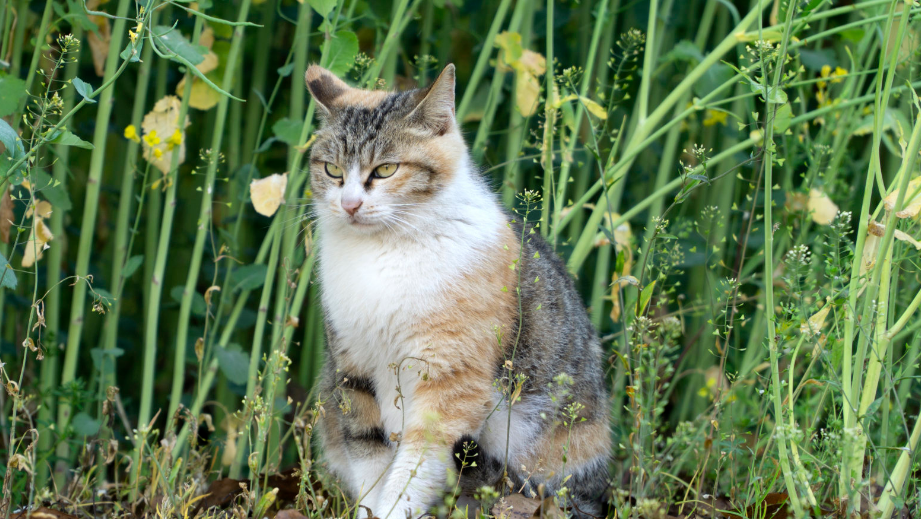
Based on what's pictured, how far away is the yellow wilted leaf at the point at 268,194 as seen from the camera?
7.76ft

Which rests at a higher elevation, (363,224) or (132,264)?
(363,224)

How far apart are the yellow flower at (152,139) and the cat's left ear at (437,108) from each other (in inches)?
31.7

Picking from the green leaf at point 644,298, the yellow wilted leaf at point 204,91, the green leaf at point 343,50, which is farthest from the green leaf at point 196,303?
the green leaf at point 644,298

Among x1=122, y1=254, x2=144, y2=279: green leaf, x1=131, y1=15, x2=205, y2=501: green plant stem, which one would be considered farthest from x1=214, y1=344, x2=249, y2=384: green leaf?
x1=122, y1=254, x2=144, y2=279: green leaf

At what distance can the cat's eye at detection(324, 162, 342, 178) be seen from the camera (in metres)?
2.27

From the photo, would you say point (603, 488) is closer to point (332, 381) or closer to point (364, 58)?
point (332, 381)

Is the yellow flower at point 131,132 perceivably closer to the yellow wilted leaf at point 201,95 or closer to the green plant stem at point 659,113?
the yellow wilted leaf at point 201,95

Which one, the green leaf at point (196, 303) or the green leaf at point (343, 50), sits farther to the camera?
the green leaf at point (196, 303)

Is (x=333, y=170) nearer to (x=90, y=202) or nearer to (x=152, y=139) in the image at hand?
(x=152, y=139)

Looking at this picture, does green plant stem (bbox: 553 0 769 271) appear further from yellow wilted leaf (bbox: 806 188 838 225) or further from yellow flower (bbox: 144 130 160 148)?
yellow flower (bbox: 144 130 160 148)

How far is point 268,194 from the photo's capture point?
7.79ft

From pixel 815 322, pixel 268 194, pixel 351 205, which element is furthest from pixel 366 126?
pixel 815 322

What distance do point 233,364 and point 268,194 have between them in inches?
22.5

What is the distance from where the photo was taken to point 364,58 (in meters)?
2.47
